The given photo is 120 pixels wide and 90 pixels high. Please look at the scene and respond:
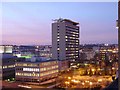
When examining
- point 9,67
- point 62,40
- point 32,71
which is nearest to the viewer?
point 32,71

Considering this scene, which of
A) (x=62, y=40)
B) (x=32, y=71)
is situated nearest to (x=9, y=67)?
(x=32, y=71)

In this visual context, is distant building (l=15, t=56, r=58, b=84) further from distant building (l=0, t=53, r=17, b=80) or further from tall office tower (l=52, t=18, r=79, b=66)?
tall office tower (l=52, t=18, r=79, b=66)

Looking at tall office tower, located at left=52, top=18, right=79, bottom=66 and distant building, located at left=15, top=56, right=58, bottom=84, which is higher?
tall office tower, located at left=52, top=18, right=79, bottom=66

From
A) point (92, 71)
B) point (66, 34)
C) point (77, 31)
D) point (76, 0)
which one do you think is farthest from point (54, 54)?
point (76, 0)

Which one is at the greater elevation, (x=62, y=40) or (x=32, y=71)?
(x=62, y=40)

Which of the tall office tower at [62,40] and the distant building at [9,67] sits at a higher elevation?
the tall office tower at [62,40]

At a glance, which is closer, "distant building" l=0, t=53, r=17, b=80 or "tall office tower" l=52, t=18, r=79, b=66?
"distant building" l=0, t=53, r=17, b=80

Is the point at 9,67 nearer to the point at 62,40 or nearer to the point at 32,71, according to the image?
the point at 32,71

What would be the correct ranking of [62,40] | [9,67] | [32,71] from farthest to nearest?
[62,40] < [9,67] < [32,71]

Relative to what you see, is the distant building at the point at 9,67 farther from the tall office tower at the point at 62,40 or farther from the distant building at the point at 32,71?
the tall office tower at the point at 62,40

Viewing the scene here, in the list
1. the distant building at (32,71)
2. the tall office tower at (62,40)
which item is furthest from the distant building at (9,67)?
the tall office tower at (62,40)

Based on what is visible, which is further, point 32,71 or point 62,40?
point 62,40

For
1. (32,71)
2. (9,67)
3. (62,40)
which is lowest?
(32,71)

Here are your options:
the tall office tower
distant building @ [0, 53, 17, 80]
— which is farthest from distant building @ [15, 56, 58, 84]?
the tall office tower
